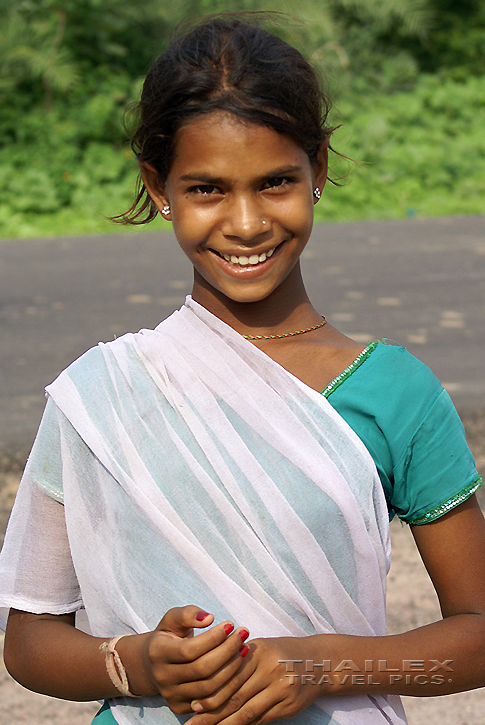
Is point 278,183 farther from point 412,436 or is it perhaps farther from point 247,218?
point 412,436

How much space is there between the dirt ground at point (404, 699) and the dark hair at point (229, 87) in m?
1.49

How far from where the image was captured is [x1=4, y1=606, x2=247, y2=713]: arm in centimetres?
117

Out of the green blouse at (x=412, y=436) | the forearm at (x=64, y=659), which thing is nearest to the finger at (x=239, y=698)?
the forearm at (x=64, y=659)

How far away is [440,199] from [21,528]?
1059cm

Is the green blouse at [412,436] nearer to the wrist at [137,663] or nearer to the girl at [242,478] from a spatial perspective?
the girl at [242,478]

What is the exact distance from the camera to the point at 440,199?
1145 cm

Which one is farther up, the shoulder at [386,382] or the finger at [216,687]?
the shoulder at [386,382]

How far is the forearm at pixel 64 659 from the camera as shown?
129 centimetres

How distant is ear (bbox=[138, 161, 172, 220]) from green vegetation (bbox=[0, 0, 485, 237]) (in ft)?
28.1

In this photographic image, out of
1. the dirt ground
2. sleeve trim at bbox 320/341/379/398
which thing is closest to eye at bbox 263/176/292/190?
sleeve trim at bbox 320/341/379/398

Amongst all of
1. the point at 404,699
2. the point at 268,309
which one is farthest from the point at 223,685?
the point at 404,699

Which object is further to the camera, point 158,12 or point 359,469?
point 158,12

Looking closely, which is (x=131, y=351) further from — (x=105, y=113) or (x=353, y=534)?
(x=105, y=113)

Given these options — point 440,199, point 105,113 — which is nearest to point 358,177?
point 440,199
